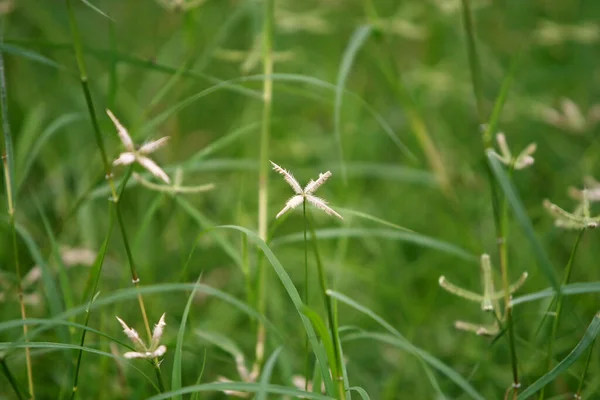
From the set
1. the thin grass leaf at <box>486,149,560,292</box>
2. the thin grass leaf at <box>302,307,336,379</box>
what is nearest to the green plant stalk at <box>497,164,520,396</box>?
the thin grass leaf at <box>486,149,560,292</box>

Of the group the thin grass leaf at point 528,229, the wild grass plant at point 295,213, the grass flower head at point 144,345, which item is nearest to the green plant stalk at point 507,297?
the wild grass plant at point 295,213

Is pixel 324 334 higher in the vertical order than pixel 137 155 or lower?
lower

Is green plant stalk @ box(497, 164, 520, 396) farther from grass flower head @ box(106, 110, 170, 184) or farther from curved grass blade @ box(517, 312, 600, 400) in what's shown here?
grass flower head @ box(106, 110, 170, 184)

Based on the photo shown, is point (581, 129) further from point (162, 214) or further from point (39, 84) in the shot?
point (39, 84)

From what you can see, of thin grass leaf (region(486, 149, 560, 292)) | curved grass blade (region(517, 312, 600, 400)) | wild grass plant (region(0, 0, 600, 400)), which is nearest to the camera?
thin grass leaf (region(486, 149, 560, 292))

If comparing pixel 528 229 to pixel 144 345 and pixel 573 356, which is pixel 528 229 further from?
pixel 144 345

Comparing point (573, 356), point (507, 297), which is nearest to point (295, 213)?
point (507, 297)

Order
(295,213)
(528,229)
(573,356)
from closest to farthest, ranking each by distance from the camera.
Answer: (528,229)
(573,356)
(295,213)

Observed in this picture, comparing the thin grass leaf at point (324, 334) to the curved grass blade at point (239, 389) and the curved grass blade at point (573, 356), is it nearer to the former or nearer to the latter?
the curved grass blade at point (239, 389)

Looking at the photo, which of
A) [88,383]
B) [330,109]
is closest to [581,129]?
[330,109]
